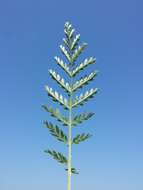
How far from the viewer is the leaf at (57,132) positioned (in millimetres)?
9289

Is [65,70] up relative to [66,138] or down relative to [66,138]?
up

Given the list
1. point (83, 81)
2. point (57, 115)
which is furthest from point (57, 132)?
point (83, 81)

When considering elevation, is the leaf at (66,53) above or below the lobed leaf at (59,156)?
above

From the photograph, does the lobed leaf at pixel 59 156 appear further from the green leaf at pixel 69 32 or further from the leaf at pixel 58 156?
the green leaf at pixel 69 32

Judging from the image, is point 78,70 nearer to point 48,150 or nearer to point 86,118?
point 86,118

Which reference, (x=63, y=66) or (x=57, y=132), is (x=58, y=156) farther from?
(x=63, y=66)

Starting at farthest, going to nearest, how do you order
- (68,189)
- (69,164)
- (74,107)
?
(74,107) < (69,164) < (68,189)

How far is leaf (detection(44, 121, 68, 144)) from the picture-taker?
30.5ft

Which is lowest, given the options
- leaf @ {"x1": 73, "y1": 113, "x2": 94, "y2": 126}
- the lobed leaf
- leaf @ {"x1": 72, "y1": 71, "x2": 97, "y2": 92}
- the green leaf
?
the lobed leaf

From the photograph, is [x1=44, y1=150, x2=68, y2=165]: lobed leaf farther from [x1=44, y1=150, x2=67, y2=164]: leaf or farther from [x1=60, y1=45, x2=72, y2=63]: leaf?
[x1=60, y1=45, x2=72, y2=63]: leaf

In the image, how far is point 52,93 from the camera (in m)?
9.69

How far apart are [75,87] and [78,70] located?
1.60 feet

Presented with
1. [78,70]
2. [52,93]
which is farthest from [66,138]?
[78,70]

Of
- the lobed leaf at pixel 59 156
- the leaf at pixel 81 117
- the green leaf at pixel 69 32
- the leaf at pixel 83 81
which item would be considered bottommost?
the lobed leaf at pixel 59 156
